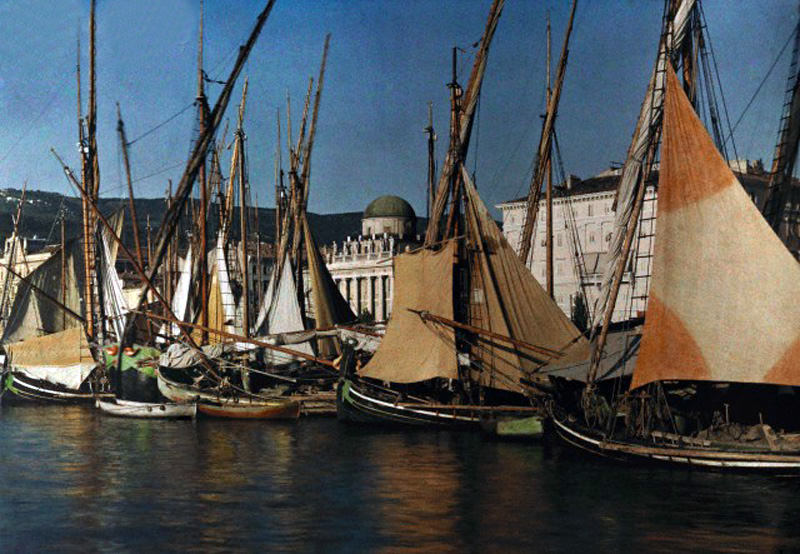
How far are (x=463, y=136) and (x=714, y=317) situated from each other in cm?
2130

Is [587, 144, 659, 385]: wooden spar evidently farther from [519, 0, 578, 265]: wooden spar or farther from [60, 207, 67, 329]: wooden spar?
[60, 207, 67, 329]: wooden spar

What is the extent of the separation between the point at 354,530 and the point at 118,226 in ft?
186

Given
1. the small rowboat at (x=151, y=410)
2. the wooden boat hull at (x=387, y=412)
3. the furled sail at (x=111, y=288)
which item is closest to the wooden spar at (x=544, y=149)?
the wooden boat hull at (x=387, y=412)

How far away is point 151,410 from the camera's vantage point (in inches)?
2418

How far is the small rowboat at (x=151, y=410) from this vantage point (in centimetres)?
6047

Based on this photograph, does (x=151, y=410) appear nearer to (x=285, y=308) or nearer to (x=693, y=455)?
(x=285, y=308)

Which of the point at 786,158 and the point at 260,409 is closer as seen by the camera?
the point at 786,158

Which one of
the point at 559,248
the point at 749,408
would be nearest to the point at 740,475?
the point at 749,408

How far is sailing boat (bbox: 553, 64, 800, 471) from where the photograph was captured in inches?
1340

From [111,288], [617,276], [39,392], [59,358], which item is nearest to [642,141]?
[617,276]

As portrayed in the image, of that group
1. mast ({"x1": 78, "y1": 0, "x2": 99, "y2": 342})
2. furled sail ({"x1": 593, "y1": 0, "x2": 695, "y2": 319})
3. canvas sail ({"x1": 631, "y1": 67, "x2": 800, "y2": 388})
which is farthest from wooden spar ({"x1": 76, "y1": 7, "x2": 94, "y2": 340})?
canvas sail ({"x1": 631, "y1": 67, "x2": 800, "y2": 388})

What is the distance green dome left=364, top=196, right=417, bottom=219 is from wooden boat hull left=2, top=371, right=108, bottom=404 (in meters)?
104

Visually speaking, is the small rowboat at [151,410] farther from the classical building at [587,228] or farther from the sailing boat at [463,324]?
the classical building at [587,228]

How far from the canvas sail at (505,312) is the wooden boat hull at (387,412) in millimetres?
2095
